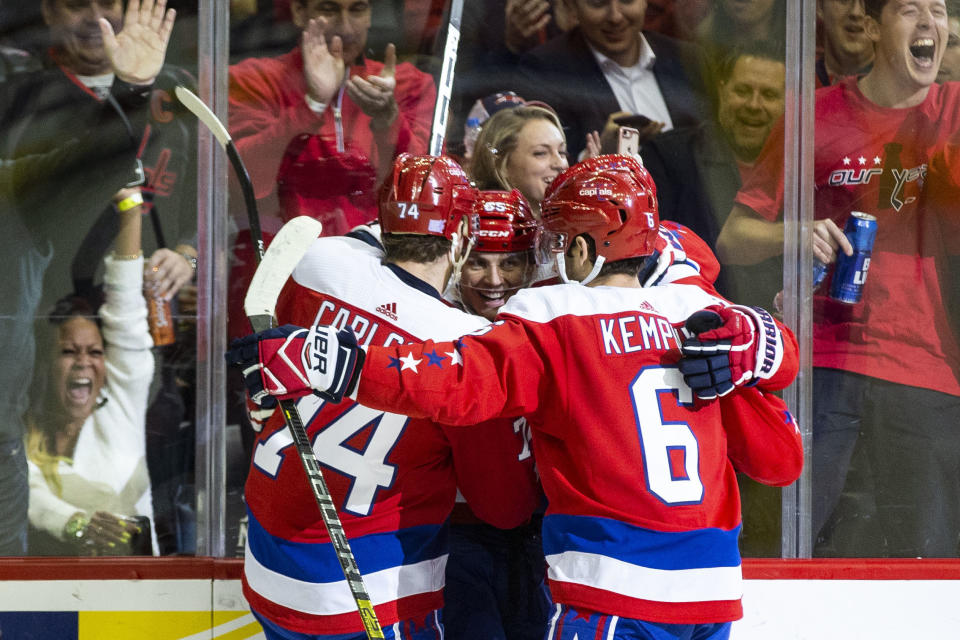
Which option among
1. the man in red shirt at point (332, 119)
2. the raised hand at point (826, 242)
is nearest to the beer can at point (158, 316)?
the man in red shirt at point (332, 119)

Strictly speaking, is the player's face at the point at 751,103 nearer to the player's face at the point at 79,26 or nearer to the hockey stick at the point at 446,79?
the hockey stick at the point at 446,79

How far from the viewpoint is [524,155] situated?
2.73 m

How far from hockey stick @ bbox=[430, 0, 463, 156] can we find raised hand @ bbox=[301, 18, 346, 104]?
1.04ft

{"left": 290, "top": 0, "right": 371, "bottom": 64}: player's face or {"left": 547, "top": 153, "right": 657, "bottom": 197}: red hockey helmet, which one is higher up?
{"left": 290, "top": 0, "right": 371, "bottom": 64}: player's face

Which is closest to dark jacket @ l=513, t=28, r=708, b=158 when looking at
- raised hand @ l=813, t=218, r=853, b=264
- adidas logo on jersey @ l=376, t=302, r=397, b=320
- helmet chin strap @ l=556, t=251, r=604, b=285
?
raised hand @ l=813, t=218, r=853, b=264

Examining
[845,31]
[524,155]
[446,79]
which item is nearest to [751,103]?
[845,31]

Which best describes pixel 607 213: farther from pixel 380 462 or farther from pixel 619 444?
pixel 380 462

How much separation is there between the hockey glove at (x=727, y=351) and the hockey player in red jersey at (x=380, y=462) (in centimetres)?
45

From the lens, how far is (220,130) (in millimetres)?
2109

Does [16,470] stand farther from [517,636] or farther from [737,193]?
[737,193]

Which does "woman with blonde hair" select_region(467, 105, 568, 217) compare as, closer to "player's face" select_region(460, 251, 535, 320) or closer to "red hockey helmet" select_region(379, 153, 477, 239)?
"player's face" select_region(460, 251, 535, 320)

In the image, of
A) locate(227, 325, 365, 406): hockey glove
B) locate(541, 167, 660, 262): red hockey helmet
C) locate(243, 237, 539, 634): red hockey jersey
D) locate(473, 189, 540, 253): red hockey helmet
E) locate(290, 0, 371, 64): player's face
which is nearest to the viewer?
locate(227, 325, 365, 406): hockey glove

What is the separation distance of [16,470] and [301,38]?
1469 millimetres

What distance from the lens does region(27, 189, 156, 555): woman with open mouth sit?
2770 mm
